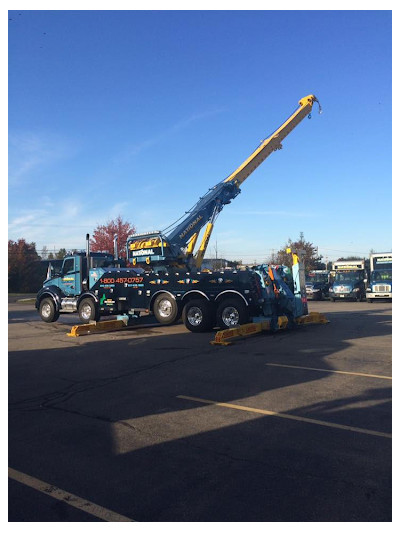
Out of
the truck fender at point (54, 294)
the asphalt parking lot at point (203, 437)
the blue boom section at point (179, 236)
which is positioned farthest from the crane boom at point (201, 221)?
the asphalt parking lot at point (203, 437)

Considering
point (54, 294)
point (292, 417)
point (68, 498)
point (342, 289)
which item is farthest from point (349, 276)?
point (68, 498)

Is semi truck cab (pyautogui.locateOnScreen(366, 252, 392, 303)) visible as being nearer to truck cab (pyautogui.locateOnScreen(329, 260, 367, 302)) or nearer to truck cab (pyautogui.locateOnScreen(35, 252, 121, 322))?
truck cab (pyautogui.locateOnScreen(329, 260, 367, 302))

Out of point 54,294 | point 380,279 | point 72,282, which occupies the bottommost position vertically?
point 54,294

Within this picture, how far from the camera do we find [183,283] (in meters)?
13.9

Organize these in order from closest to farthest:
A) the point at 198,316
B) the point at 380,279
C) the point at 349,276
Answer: the point at 198,316
the point at 380,279
the point at 349,276

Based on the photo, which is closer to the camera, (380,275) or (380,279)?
(380,279)

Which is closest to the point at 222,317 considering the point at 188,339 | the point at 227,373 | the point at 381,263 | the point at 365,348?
the point at 188,339

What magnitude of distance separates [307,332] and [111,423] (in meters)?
8.79

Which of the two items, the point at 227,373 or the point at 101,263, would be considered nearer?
the point at 227,373

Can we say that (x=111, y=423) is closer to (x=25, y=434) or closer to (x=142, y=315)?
(x=25, y=434)

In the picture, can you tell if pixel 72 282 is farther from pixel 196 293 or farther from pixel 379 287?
pixel 379 287

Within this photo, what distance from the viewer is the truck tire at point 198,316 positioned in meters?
13.3

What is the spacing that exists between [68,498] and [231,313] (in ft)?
32.2

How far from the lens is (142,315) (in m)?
15.4
